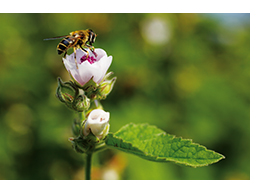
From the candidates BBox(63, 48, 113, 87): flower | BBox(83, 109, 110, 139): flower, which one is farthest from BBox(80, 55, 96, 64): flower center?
BBox(83, 109, 110, 139): flower

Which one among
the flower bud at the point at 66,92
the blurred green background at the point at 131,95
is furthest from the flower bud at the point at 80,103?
the blurred green background at the point at 131,95

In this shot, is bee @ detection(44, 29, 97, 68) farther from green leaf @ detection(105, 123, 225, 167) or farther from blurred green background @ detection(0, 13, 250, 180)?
blurred green background @ detection(0, 13, 250, 180)

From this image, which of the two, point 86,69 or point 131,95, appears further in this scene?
point 131,95

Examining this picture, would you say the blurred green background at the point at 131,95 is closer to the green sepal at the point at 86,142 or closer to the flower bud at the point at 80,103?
the green sepal at the point at 86,142

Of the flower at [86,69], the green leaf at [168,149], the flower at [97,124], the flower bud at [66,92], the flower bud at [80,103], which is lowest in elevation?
the green leaf at [168,149]

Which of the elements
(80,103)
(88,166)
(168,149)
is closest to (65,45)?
(80,103)

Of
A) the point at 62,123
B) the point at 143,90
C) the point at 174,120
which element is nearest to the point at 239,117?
the point at 174,120

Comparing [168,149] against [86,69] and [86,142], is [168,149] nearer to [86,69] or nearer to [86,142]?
[86,142]
